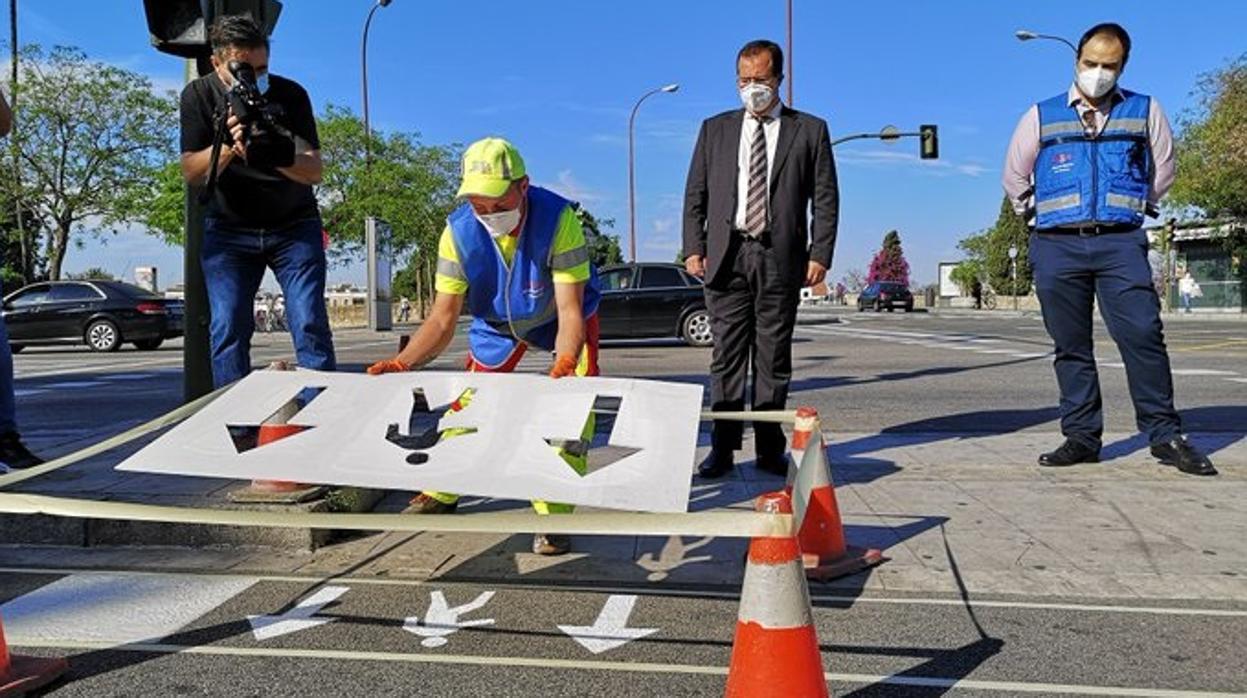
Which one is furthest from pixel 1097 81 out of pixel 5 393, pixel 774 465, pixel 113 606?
pixel 5 393

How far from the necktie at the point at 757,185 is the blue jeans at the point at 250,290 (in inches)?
85.0

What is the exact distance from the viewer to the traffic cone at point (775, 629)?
215 centimetres

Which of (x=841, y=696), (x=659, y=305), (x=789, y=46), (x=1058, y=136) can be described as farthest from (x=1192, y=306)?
(x=841, y=696)

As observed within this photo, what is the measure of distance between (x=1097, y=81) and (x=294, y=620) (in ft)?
14.9

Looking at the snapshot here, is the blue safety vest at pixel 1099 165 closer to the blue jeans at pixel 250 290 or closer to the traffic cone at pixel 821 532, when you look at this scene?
the traffic cone at pixel 821 532

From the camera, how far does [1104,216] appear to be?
5.03 meters

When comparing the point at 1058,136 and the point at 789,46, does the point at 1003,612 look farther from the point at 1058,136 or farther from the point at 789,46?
the point at 789,46

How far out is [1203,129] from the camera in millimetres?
36906

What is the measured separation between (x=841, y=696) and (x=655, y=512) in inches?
26.3

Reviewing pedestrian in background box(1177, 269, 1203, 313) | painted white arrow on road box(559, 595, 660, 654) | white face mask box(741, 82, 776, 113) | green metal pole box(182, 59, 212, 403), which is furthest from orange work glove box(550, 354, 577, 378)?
pedestrian in background box(1177, 269, 1203, 313)

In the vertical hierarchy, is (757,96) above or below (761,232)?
above

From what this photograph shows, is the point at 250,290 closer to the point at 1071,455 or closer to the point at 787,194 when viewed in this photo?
the point at 787,194

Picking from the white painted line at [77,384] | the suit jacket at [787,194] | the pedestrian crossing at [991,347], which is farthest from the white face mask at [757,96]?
the white painted line at [77,384]

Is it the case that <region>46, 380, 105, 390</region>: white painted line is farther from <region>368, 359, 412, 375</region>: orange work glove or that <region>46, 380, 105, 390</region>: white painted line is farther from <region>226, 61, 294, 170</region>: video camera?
<region>368, 359, 412, 375</region>: orange work glove
